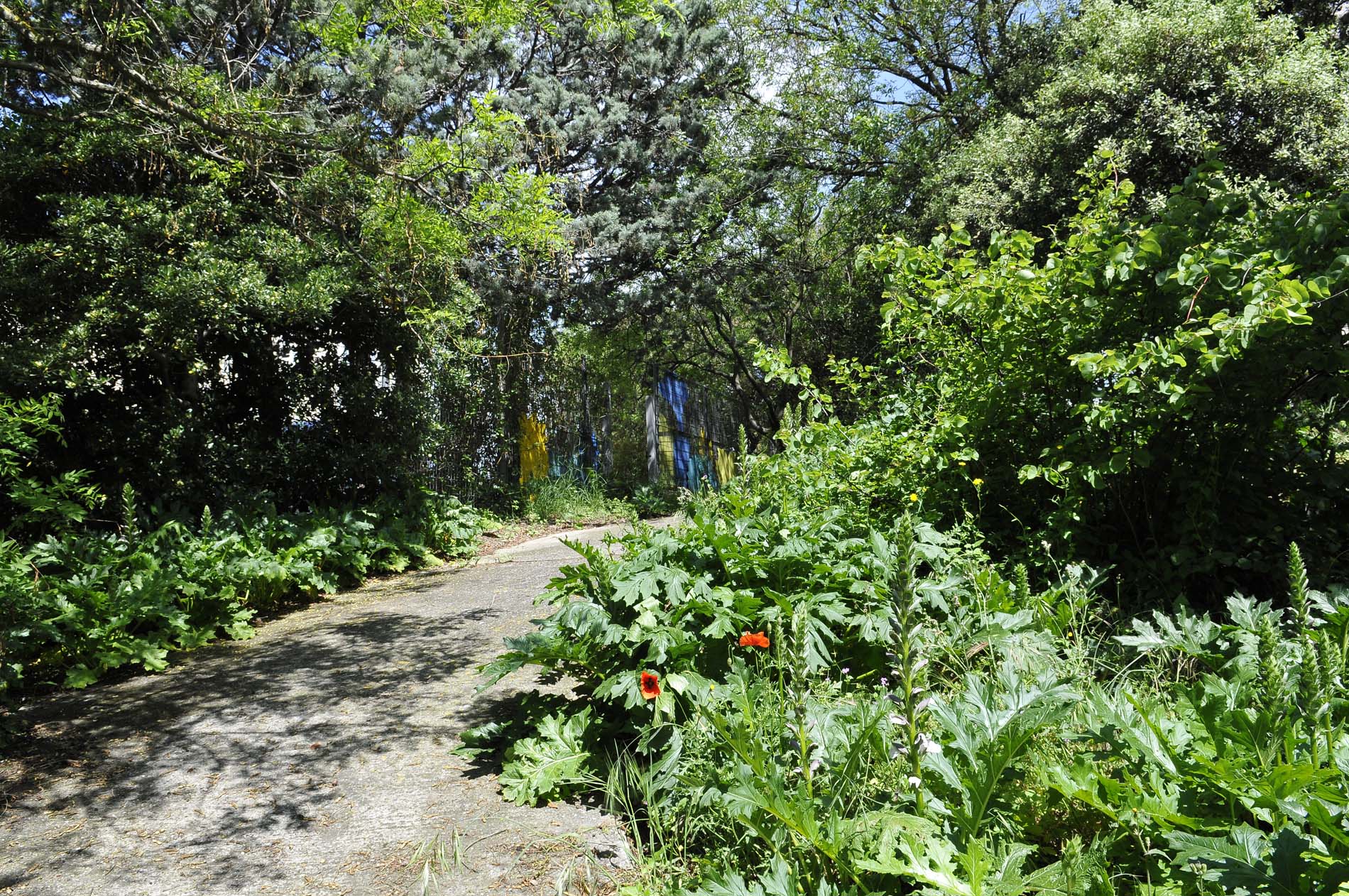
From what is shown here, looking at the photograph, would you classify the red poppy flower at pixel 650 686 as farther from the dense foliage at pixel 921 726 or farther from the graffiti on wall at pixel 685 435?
the graffiti on wall at pixel 685 435

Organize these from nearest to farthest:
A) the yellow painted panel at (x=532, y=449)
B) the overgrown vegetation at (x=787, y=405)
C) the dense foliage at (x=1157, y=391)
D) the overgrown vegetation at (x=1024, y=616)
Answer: the overgrown vegetation at (x=1024, y=616), the overgrown vegetation at (x=787, y=405), the dense foliage at (x=1157, y=391), the yellow painted panel at (x=532, y=449)

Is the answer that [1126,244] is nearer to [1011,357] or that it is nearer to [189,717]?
[1011,357]

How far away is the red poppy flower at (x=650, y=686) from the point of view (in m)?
2.48

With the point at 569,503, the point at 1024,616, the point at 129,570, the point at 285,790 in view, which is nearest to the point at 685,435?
the point at 569,503

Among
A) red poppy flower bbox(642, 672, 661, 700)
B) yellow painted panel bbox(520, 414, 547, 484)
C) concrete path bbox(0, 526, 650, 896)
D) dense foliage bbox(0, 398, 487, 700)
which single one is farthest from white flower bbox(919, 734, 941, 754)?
yellow painted panel bbox(520, 414, 547, 484)

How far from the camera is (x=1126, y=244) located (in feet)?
10.7

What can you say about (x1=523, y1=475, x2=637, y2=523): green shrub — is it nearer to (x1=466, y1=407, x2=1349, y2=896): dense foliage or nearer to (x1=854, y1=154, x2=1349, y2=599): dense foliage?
(x1=854, y1=154, x2=1349, y2=599): dense foliage

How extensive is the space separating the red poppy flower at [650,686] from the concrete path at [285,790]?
0.45 meters

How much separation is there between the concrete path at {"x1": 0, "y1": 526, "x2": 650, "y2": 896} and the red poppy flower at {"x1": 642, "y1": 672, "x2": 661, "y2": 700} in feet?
1.47

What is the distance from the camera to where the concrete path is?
2.40 metres

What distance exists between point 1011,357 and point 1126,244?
0.74 metres

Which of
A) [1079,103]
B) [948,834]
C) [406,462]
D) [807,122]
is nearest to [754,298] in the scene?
[807,122]

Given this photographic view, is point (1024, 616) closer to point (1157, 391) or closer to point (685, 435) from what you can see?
point (1157, 391)

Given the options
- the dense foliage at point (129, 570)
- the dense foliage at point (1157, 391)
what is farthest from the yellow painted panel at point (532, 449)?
the dense foliage at point (1157, 391)
